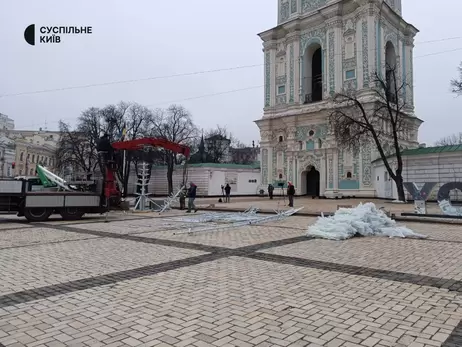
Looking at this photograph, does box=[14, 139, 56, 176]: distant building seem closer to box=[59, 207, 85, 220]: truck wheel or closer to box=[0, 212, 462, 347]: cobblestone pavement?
box=[59, 207, 85, 220]: truck wheel

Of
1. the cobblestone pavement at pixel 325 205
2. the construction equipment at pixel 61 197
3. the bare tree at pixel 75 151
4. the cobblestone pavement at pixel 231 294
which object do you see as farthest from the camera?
the bare tree at pixel 75 151

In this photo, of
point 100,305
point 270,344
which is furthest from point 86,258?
point 270,344

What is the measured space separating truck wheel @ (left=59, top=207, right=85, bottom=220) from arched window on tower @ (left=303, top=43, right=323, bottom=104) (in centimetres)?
3108

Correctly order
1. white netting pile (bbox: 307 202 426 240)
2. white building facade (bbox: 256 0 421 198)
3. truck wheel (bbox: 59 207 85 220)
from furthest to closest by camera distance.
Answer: white building facade (bbox: 256 0 421 198) < truck wheel (bbox: 59 207 85 220) < white netting pile (bbox: 307 202 426 240)

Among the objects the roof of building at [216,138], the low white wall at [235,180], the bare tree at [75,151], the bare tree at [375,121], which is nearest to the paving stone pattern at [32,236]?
the bare tree at [375,121]

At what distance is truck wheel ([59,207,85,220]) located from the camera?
672 inches

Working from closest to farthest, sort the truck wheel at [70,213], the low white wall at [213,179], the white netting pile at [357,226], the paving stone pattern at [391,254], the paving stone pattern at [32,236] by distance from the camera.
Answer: the paving stone pattern at [391,254]
the paving stone pattern at [32,236]
the white netting pile at [357,226]
the truck wheel at [70,213]
the low white wall at [213,179]

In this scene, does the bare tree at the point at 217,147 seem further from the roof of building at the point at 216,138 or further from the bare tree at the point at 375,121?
the bare tree at the point at 375,121

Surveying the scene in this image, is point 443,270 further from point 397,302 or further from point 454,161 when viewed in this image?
point 454,161

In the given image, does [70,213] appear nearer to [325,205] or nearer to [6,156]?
[325,205]

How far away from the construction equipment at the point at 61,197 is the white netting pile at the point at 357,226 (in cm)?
1066

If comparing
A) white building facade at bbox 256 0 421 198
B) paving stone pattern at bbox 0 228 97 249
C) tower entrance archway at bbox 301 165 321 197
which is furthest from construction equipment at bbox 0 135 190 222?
tower entrance archway at bbox 301 165 321 197

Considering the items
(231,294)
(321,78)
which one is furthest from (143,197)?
(321,78)

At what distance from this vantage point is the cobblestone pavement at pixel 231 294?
3848 mm
